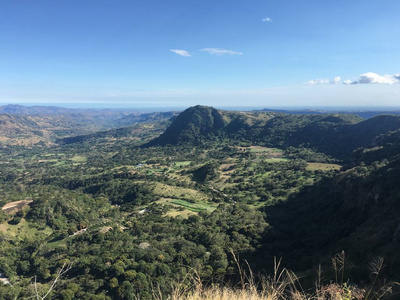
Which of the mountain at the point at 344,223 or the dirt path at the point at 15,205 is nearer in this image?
the mountain at the point at 344,223

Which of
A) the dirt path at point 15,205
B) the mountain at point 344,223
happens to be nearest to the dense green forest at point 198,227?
the mountain at point 344,223

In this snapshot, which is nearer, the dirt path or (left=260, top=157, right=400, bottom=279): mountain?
(left=260, top=157, right=400, bottom=279): mountain

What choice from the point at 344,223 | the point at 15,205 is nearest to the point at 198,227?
the point at 344,223

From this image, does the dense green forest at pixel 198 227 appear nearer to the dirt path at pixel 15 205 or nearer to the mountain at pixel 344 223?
the mountain at pixel 344 223

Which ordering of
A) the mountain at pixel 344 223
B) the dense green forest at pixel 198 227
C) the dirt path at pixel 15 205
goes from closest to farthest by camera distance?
the mountain at pixel 344 223
the dense green forest at pixel 198 227
the dirt path at pixel 15 205

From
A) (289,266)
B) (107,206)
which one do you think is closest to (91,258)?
(289,266)

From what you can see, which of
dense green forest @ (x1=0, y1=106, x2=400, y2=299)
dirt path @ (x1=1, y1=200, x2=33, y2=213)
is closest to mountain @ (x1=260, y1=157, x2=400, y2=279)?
dense green forest @ (x1=0, y1=106, x2=400, y2=299)

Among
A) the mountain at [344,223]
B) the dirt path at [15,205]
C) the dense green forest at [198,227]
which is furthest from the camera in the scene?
the dirt path at [15,205]

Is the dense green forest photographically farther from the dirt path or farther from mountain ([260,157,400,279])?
the dirt path

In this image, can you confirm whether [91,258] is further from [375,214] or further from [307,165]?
[307,165]

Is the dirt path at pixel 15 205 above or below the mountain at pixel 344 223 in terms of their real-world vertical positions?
below

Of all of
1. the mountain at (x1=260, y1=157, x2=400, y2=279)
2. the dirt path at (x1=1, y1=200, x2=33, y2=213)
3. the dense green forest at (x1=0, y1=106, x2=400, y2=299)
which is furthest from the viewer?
the dirt path at (x1=1, y1=200, x2=33, y2=213)
